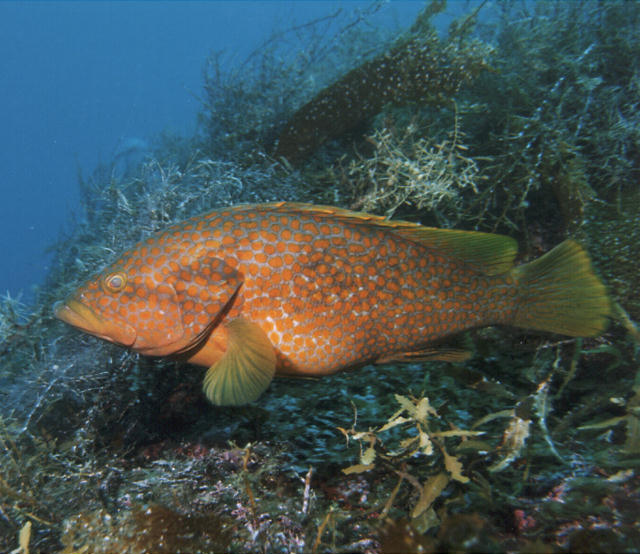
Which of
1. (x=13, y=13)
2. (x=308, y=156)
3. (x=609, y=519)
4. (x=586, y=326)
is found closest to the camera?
(x=609, y=519)

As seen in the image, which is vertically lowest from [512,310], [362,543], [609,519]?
[609,519]

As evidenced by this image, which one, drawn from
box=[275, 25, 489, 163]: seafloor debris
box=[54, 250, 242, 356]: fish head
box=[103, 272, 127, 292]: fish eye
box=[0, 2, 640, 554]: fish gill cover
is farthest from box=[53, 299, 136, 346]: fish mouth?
box=[275, 25, 489, 163]: seafloor debris

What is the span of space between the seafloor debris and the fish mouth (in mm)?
3789

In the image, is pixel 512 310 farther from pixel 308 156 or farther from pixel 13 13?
pixel 13 13

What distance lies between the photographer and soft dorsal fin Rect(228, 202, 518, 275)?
9.82 feet

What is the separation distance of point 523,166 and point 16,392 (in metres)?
6.35

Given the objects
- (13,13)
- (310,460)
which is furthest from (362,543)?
(13,13)

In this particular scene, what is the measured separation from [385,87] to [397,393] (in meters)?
4.27

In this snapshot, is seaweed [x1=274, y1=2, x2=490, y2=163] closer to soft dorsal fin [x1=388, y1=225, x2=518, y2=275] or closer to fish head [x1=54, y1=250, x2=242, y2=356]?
→ soft dorsal fin [x1=388, y1=225, x2=518, y2=275]

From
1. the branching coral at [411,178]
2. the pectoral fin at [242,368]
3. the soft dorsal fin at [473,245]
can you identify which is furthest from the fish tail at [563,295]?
the pectoral fin at [242,368]

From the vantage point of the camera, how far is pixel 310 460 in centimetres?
303

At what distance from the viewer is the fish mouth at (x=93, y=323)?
8.93ft

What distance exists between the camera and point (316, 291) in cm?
291

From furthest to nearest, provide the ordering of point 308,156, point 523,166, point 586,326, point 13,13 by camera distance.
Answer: point 13,13 → point 308,156 → point 523,166 → point 586,326
